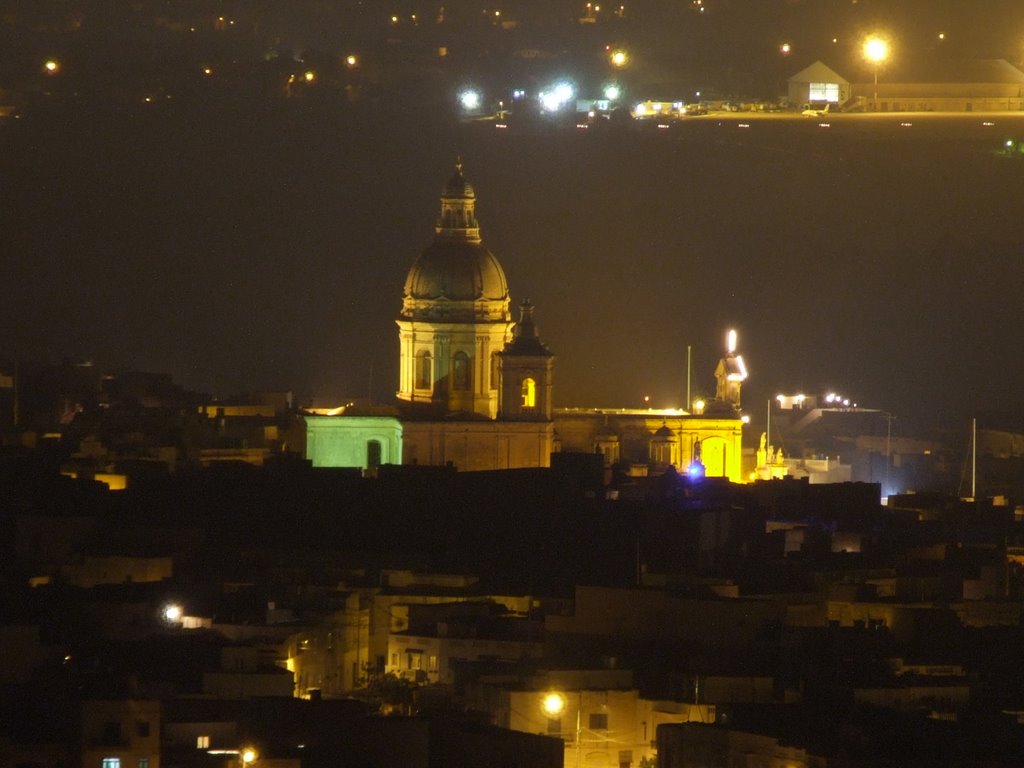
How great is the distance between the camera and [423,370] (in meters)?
60.2

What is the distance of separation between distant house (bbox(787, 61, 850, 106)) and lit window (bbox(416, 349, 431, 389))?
27.4 feet

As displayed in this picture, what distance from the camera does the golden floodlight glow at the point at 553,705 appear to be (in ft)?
116

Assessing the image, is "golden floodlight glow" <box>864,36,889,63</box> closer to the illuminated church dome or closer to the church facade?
the church facade

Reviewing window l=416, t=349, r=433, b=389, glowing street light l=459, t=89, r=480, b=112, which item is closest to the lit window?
window l=416, t=349, r=433, b=389

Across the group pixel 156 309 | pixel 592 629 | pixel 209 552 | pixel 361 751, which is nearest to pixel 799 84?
pixel 156 309

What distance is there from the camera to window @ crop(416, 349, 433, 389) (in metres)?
60.1

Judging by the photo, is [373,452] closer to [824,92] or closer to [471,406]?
[471,406]

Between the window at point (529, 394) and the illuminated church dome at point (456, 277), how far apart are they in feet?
2.81

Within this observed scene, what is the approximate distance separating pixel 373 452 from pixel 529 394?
175 centimetres

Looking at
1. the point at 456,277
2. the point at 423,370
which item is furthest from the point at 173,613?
the point at 423,370

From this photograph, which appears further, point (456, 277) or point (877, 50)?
point (877, 50)

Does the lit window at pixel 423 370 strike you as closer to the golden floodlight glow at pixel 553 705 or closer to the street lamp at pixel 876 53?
the street lamp at pixel 876 53

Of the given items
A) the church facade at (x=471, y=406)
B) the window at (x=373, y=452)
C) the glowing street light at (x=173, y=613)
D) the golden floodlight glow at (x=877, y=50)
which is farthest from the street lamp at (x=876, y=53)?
the glowing street light at (x=173, y=613)

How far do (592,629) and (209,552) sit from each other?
794 cm
